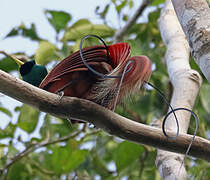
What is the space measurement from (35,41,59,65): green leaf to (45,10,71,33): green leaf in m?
0.29

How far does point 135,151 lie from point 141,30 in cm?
95

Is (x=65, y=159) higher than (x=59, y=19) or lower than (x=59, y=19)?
lower

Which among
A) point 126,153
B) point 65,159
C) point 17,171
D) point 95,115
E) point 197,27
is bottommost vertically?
point 17,171

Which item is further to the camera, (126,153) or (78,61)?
(126,153)

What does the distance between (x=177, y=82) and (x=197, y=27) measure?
40 centimetres

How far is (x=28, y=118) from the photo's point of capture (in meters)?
1.80

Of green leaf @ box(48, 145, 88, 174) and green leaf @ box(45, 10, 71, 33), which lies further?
green leaf @ box(45, 10, 71, 33)

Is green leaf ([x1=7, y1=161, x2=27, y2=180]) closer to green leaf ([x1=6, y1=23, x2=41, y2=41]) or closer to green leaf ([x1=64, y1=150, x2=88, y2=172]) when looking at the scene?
green leaf ([x1=64, y1=150, x2=88, y2=172])

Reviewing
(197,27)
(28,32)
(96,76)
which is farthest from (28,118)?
(197,27)

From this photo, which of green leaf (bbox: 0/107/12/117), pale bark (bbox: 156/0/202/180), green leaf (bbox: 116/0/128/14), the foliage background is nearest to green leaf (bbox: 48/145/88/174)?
the foliage background

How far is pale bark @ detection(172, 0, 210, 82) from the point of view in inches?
37.8

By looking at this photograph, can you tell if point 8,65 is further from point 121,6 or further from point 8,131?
point 121,6

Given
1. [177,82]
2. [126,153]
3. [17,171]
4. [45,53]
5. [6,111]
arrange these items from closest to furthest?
[177,82] → [126,153] → [45,53] → [17,171] → [6,111]

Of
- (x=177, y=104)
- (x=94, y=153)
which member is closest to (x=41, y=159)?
(x=94, y=153)
